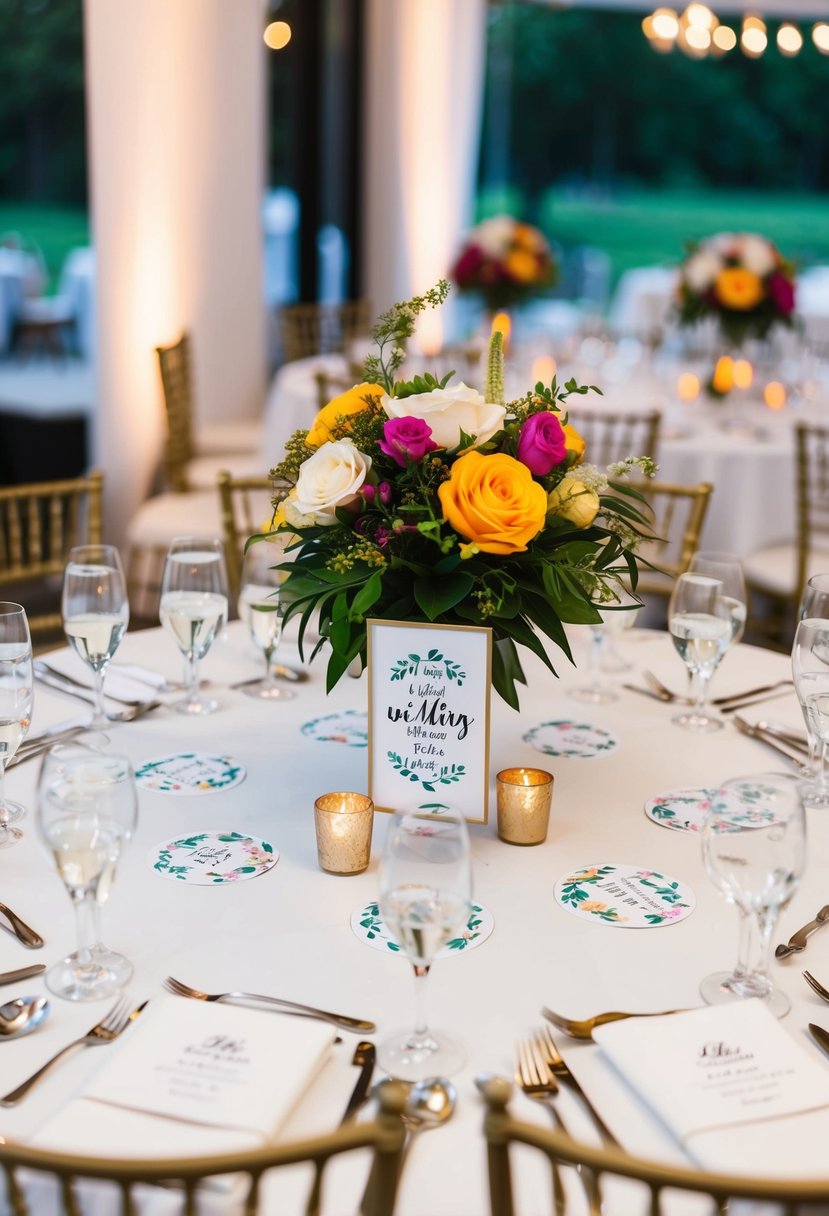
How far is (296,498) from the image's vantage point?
1495mm

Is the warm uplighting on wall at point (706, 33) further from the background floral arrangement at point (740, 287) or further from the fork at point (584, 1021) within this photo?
the fork at point (584, 1021)

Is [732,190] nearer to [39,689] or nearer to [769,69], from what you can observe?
[769,69]

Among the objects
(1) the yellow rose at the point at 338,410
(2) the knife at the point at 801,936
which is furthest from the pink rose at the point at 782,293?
(2) the knife at the point at 801,936

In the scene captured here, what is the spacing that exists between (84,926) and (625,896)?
57 cm

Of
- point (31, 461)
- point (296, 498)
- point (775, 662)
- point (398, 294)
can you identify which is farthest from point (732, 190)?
point (296, 498)

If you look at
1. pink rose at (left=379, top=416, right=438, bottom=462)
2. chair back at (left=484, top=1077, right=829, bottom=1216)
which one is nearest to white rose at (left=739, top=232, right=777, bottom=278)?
pink rose at (left=379, top=416, right=438, bottom=462)

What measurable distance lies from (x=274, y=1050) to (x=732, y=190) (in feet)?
40.3

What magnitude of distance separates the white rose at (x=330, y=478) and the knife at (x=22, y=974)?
566 millimetres

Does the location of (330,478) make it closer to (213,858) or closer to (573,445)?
(573,445)

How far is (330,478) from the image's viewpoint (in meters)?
1.44

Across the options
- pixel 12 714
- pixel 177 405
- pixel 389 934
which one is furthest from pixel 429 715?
pixel 177 405

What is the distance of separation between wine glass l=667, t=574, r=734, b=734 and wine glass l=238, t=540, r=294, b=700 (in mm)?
587

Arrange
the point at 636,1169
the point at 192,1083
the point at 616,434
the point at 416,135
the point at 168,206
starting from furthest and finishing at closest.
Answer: the point at 416,135
the point at 168,206
the point at 616,434
the point at 192,1083
the point at 636,1169

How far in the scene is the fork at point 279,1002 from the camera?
112 centimetres
